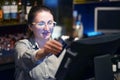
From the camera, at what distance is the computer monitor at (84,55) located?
3.99 feet

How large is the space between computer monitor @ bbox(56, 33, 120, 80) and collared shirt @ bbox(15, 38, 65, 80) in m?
0.47

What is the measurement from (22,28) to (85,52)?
2.58 metres

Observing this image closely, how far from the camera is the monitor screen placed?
3.63 meters

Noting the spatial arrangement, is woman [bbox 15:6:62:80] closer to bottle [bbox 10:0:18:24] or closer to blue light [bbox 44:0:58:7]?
bottle [bbox 10:0:18:24]

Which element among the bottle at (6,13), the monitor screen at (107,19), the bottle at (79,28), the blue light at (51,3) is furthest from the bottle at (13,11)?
the monitor screen at (107,19)

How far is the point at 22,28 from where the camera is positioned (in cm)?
377

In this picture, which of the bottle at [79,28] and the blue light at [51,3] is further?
the bottle at [79,28]

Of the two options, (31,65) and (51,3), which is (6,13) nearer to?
(51,3)

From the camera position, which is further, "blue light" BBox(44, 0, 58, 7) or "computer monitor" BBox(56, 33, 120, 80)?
"blue light" BBox(44, 0, 58, 7)

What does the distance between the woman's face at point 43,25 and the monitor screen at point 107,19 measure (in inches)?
68.6

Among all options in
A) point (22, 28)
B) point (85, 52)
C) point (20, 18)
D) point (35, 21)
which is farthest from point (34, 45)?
point (22, 28)

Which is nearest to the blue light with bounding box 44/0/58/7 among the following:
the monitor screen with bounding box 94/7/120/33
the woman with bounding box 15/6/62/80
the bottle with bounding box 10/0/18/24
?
the bottle with bounding box 10/0/18/24

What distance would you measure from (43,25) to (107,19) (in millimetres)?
1886

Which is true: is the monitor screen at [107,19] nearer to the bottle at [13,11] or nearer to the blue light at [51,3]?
the blue light at [51,3]
